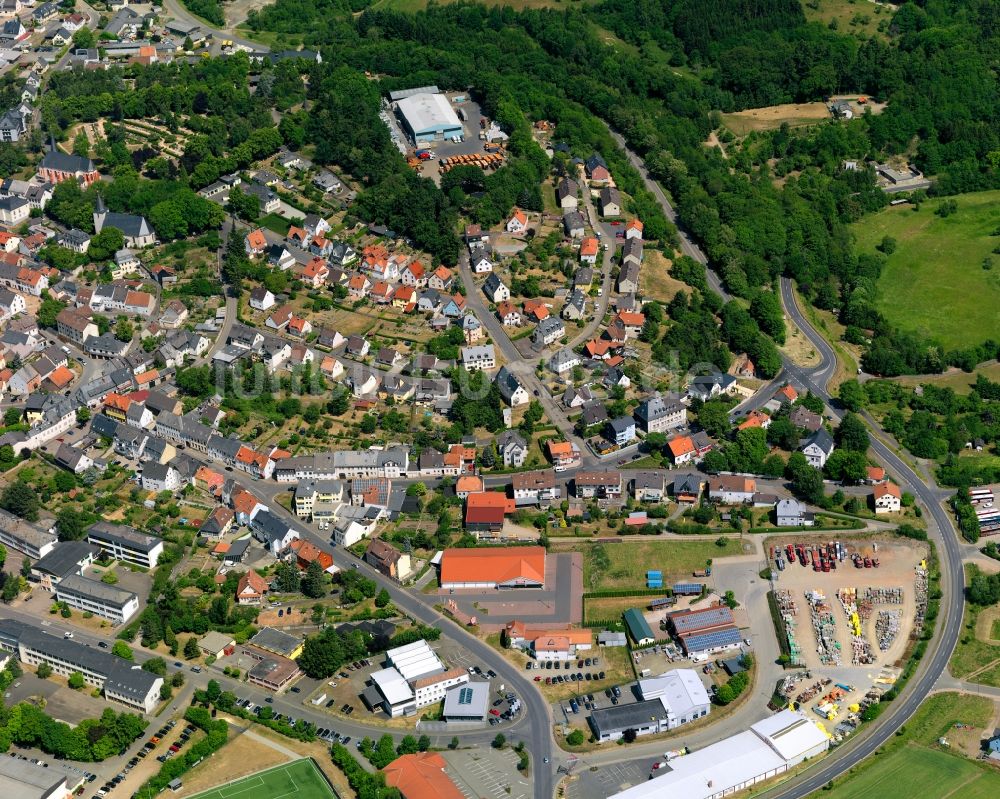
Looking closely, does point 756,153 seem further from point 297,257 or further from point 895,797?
point 895,797

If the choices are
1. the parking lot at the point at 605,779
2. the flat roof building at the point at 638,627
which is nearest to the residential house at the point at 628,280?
the flat roof building at the point at 638,627

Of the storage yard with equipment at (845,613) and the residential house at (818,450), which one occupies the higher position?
the residential house at (818,450)

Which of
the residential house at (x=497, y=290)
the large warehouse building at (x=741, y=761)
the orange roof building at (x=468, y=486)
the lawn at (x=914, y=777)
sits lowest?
the lawn at (x=914, y=777)

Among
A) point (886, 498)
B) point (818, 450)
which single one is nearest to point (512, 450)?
point (818, 450)

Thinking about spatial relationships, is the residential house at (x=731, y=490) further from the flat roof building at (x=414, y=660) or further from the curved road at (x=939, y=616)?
the flat roof building at (x=414, y=660)

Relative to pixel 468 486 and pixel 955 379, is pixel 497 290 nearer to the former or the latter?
pixel 468 486

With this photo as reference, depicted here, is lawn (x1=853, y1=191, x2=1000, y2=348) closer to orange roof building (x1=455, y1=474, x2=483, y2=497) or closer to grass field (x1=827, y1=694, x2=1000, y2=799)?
grass field (x1=827, y1=694, x2=1000, y2=799)
